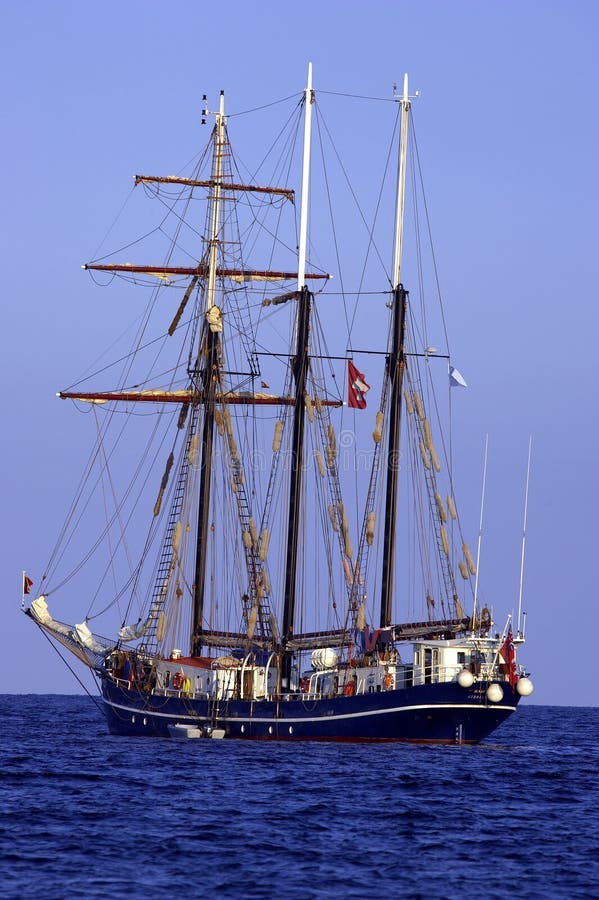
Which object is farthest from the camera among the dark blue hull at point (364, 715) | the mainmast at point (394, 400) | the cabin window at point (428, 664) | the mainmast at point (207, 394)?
the mainmast at point (207, 394)

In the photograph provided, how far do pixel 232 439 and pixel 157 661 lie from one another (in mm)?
13346

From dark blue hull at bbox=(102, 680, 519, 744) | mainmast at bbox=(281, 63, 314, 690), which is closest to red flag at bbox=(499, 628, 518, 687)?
dark blue hull at bbox=(102, 680, 519, 744)

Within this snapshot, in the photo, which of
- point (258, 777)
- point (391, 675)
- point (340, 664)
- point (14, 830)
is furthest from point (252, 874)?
point (340, 664)

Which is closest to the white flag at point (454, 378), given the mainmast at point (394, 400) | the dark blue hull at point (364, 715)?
the mainmast at point (394, 400)

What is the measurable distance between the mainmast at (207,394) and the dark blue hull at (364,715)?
8341 mm

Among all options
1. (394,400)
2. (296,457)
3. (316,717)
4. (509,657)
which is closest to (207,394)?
(296,457)

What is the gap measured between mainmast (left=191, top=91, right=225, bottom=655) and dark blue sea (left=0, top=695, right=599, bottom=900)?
1512 cm

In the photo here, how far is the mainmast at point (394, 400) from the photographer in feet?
285

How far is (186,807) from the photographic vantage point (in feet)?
179

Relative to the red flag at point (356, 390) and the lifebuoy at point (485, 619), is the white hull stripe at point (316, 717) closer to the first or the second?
the lifebuoy at point (485, 619)

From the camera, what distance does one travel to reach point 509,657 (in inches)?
3066

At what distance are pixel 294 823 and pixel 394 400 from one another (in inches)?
1539

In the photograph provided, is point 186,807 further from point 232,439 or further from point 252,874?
point 232,439

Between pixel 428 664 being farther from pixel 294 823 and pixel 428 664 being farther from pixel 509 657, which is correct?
pixel 294 823
